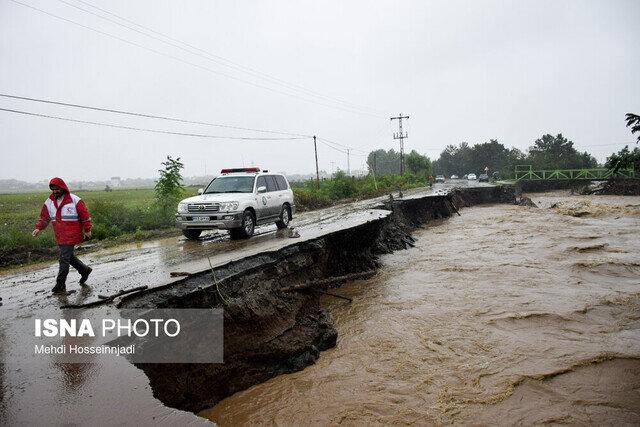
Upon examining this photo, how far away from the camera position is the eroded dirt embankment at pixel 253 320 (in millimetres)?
4730

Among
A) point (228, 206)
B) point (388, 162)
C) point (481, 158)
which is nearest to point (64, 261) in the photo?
point (228, 206)

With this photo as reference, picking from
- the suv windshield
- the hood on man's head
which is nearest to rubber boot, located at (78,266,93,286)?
the hood on man's head

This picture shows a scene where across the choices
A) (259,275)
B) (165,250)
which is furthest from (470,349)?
(165,250)

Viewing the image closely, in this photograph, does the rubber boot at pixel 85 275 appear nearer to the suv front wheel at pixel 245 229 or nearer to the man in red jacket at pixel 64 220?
the man in red jacket at pixel 64 220

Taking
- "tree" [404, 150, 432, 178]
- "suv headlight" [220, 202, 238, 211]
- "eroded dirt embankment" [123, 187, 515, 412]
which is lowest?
"eroded dirt embankment" [123, 187, 515, 412]

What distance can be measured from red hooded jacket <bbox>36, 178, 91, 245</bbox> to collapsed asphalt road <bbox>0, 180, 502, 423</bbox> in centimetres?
95

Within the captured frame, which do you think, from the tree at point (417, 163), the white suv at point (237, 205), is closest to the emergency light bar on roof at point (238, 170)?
the white suv at point (237, 205)

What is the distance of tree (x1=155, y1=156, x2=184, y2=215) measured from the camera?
1473 centimetres

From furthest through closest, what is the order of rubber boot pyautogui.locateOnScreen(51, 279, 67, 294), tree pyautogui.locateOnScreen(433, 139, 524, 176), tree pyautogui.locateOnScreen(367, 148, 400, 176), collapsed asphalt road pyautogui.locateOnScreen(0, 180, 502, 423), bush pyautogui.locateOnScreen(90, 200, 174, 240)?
tree pyautogui.locateOnScreen(367, 148, 400, 176), tree pyautogui.locateOnScreen(433, 139, 524, 176), bush pyautogui.locateOnScreen(90, 200, 174, 240), rubber boot pyautogui.locateOnScreen(51, 279, 67, 294), collapsed asphalt road pyautogui.locateOnScreen(0, 180, 502, 423)

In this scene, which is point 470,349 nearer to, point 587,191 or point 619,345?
point 619,345

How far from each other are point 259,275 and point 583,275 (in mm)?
9267

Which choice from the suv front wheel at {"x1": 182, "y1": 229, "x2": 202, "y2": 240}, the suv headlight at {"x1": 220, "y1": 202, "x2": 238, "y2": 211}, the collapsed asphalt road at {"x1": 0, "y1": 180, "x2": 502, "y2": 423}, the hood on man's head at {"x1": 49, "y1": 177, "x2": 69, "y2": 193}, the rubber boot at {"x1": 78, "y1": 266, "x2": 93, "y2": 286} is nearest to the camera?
the collapsed asphalt road at {"x1": 0, "y1": 180, "x2": 502, "y2": 423}

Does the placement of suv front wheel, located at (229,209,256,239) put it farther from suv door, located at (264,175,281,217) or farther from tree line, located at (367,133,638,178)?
tree line, located at (367,133,638,178)

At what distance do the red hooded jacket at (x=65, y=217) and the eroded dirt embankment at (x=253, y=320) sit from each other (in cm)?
190
